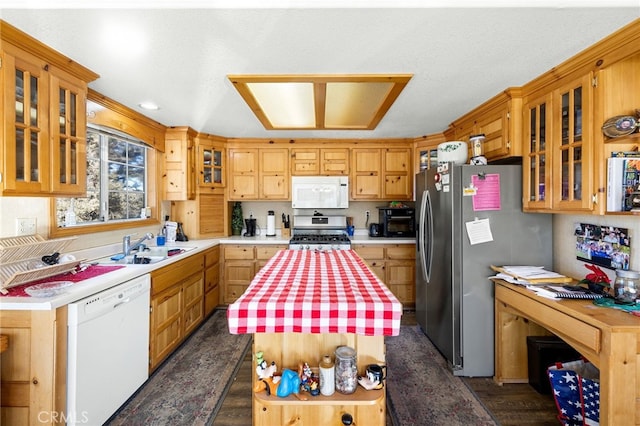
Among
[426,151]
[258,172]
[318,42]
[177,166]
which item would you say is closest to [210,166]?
[177,166]

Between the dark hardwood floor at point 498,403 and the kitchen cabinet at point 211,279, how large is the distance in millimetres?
1237

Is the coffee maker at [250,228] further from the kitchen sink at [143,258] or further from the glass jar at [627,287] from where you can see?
the glass jar at [627,287]

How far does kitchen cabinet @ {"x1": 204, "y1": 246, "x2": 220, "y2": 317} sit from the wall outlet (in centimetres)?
150

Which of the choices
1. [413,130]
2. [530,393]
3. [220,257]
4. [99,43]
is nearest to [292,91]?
[99,43]

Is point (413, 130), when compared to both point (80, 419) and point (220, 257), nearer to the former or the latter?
point (220, 257)

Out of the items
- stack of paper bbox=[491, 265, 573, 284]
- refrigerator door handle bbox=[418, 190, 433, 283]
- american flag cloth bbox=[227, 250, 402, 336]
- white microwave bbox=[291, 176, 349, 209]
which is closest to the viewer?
american flag cloth bbox=[227, 250, 402, 336]

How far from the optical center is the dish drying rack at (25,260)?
5.18ft

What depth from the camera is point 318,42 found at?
1587 mm

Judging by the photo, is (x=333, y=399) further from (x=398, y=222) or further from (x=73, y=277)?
(x=398, y=222)

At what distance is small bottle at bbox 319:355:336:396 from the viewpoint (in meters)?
1.23

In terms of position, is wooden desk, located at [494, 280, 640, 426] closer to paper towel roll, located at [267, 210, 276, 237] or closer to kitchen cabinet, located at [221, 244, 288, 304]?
kitchen cabinet, located at [221, 244, 288, 304]

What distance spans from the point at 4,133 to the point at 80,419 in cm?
162

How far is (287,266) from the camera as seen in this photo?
1.98m

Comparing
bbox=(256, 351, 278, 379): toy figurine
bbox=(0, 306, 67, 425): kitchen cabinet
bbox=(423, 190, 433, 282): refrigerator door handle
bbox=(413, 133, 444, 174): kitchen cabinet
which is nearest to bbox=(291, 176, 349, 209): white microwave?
bbox=(413, 133, 444, 174): kitchen cabinet
